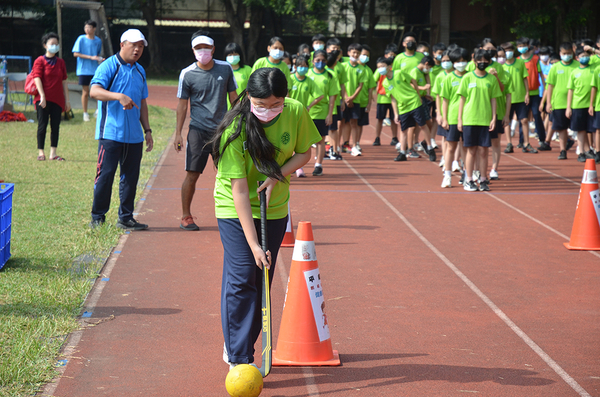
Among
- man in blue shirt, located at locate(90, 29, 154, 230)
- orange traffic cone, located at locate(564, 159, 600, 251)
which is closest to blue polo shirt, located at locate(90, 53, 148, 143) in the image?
man in blue shirt, located at locate(90, 29, 154, 230)

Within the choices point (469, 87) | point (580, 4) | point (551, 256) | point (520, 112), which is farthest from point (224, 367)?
point (580, 4)

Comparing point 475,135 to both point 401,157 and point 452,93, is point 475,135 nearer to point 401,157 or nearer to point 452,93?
point 452,93

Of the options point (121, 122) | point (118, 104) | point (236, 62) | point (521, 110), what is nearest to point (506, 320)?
point (121, 122)

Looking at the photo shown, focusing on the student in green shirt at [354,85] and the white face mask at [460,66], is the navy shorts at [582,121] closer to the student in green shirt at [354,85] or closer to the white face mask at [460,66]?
the white face mask at [460,66]

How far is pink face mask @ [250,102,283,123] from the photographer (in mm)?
3625

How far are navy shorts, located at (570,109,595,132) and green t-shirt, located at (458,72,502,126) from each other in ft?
12.3

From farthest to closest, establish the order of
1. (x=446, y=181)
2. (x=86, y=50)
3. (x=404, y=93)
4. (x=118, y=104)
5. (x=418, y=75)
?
(x=86, y=50) < (x=418, y=75) < (x=404, y=93) < (x=446, y=181) < (x=118, y=104)

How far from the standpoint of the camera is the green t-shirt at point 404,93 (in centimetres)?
1305

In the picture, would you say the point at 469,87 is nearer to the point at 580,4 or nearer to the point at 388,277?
the point at 388,277

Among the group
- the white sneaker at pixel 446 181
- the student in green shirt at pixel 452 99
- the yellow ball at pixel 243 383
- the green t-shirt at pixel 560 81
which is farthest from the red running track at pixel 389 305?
the green t-shirt at pixel 560 81

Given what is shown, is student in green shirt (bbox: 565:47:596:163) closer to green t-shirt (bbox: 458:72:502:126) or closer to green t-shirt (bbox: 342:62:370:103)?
green t-shirt (bbox: 458:72:502:126)

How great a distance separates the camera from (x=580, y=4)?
28922 mm

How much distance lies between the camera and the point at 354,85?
1395 centimetres

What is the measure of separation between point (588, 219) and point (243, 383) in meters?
5.10
